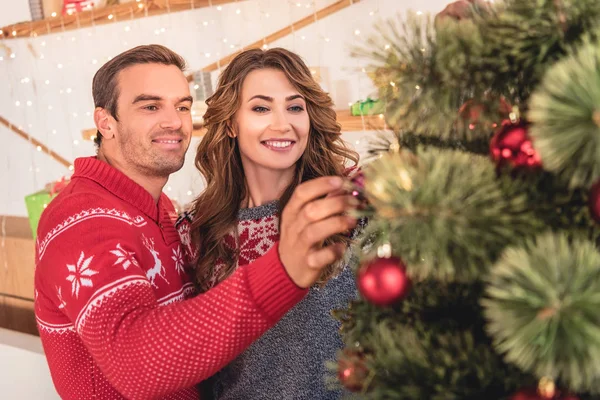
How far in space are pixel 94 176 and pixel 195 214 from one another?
227mm

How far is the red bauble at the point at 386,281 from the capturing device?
513 millimetres

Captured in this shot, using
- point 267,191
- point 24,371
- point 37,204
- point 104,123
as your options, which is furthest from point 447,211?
point 37,204

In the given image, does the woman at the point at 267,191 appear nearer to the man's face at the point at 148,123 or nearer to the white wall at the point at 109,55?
the man's face at the point at 148,123

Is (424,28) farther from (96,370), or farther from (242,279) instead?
(96,370)

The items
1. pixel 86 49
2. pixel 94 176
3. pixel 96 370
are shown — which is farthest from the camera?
pixel 86 49

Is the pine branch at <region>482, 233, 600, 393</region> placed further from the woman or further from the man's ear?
the man's ear

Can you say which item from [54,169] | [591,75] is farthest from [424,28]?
[54,169]

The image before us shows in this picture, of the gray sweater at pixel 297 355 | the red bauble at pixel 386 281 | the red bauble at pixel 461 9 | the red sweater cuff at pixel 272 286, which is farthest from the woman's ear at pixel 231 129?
the red bauble at pixel 386 281

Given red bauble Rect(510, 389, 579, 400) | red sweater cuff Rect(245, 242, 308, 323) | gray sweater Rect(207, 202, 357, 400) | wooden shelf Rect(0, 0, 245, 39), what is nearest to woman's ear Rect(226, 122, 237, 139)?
gray sweater Rect(207, 202, 357, 400)

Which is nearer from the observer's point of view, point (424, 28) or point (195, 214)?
point (424, 28)

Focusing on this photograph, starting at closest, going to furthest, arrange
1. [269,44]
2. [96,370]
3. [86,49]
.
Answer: [96,370]
[269,44]
[86,49]

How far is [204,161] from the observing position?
4.76 feet

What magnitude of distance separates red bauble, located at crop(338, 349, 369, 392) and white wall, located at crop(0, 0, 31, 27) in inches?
154

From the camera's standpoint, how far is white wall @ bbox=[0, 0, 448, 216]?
9.32 ft
